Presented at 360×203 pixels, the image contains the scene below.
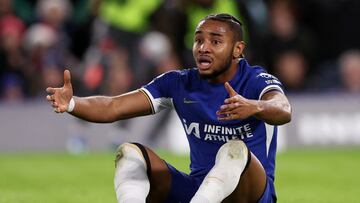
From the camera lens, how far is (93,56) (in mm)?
17062

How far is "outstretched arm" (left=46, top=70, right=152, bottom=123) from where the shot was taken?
696 cm

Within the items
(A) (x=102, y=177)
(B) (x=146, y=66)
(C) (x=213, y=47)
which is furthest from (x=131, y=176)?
(B) (x=146, y=66)

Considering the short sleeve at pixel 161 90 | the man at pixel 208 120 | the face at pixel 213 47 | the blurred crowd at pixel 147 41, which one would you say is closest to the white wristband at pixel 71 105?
the man at pixel 208 120

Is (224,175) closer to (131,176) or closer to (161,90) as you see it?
(131,176)

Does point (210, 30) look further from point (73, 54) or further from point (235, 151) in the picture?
point (73, 54)

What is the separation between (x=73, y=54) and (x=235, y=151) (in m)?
11.7

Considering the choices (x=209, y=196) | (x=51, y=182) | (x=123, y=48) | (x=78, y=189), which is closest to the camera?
(x=209, y=196)

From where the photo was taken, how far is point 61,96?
6.97 m

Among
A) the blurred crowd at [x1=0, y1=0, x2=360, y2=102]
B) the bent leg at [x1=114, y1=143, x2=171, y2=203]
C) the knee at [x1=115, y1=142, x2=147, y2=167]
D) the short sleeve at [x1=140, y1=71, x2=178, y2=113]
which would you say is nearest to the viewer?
the bent leg at [x1=114, y1=143, x2=171, y2=203]

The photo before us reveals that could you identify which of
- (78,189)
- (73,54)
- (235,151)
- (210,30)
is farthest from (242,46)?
(73,54)

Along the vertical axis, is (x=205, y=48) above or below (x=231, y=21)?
below

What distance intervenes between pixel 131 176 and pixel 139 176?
0.06 m

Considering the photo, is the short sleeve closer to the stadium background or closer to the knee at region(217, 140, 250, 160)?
the knee at region(217, 140, 250, 160)

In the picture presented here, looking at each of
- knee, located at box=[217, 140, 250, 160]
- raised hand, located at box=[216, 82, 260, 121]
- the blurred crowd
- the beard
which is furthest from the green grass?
raised hand, located at box=[216, 82, 260, 121]
